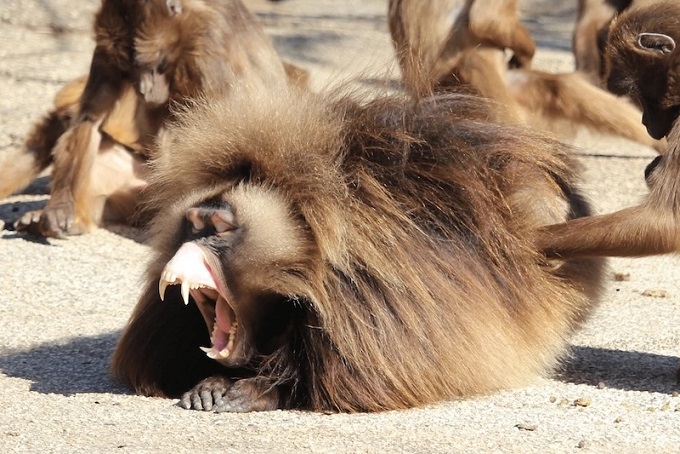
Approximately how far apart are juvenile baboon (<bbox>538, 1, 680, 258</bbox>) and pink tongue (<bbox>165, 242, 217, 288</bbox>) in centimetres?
105

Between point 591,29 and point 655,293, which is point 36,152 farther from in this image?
point 655,293

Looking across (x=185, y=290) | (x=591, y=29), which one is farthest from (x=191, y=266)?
(x=591, y=29)

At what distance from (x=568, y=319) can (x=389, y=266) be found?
0.72 m

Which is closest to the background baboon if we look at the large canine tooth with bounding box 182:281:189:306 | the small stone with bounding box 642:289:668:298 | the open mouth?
the small stone with bounding box 642:289:668:298

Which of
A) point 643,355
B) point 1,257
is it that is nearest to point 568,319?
point 643,355

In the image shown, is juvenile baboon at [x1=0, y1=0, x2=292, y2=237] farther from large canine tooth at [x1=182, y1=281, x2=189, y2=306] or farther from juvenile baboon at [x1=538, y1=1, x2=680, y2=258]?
large canine tooth at [x1=182, y1=281, x2=189, y2=306]

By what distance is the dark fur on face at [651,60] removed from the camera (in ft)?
13.3

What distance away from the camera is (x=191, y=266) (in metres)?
3.31

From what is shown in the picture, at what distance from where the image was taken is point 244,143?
3.56m

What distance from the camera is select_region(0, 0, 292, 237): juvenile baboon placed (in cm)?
623

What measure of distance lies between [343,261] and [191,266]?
43cm

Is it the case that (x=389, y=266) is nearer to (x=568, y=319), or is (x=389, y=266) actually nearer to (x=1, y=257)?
(x=568, y=319)

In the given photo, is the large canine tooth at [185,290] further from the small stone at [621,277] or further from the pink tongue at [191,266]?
the small stone at [621,277]

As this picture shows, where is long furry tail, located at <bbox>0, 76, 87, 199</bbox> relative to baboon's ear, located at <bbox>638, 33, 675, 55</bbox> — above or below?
below
